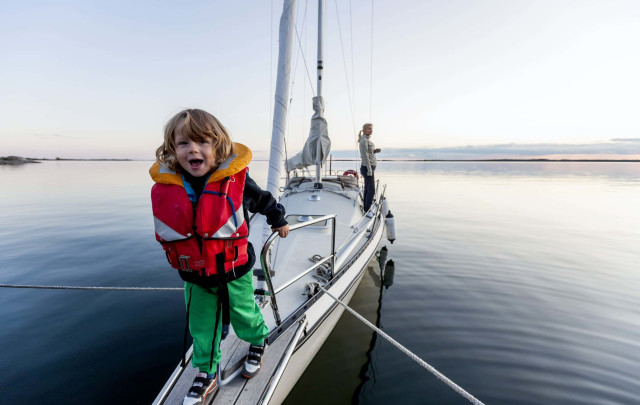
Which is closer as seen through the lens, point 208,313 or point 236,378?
point 208,313

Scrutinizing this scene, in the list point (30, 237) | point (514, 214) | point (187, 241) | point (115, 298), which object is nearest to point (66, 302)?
point (115, 298)

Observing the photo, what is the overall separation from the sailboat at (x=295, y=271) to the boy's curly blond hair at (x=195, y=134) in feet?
2.55

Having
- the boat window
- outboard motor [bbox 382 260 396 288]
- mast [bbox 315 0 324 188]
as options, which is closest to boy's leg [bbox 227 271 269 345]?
the boat window

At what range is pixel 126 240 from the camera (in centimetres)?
869

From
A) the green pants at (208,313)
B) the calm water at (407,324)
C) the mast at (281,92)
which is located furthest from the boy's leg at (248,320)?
the calm water at (407,324)

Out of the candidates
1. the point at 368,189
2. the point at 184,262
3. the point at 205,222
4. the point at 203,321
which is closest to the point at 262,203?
the point at 205,222

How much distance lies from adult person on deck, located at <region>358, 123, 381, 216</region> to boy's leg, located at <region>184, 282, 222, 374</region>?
19.6 ft

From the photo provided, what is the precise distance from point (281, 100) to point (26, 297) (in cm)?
622

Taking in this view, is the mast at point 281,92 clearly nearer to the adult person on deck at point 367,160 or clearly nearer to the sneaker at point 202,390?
the sneaker at point 202,390

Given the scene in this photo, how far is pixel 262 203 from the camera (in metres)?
2.10

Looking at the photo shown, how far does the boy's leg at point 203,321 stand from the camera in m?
1.89

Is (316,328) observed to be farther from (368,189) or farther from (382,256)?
(382,256)

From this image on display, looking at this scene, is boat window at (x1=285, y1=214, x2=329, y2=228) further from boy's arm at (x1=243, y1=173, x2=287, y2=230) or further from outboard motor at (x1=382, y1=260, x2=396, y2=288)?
boy's arm at (x1=243, y1=173, x2=287, y2=230)

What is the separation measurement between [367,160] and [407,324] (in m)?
4.23
